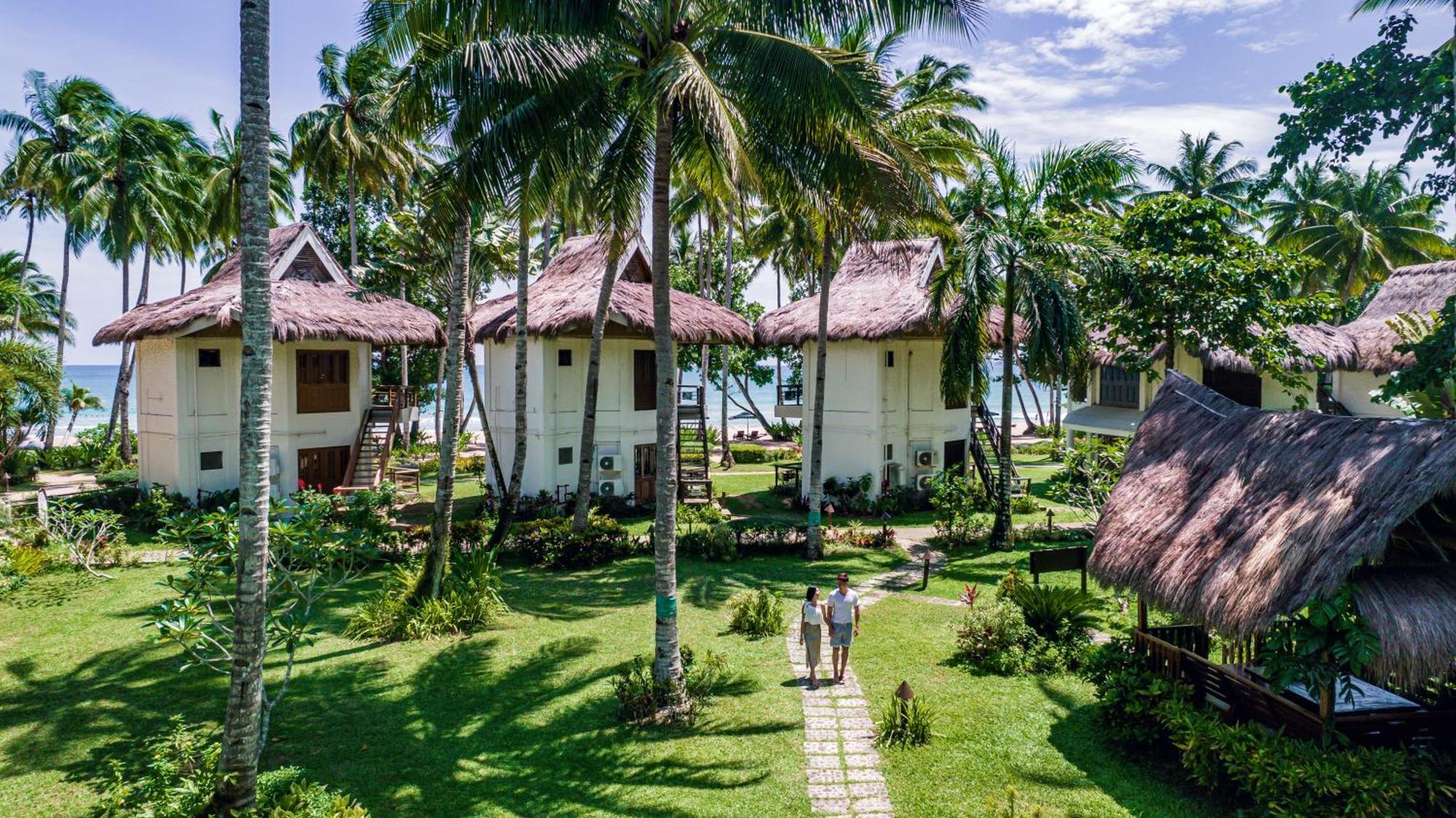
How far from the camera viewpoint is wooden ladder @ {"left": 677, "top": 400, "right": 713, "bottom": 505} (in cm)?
2295

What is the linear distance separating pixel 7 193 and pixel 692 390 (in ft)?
85.5

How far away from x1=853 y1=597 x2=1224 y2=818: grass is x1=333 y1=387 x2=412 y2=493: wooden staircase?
635 inches

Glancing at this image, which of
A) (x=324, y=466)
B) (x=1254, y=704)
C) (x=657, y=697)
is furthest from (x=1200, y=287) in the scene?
(x=324, y=466)

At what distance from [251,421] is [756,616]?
27.2 ft

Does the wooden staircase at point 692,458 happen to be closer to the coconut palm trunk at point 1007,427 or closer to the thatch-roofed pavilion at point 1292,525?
the coconut palm trunk at point 1007,427

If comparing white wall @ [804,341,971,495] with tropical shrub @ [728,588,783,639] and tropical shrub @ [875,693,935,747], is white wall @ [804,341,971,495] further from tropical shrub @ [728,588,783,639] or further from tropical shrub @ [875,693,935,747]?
tropical shrub @ [875,693,935,747]

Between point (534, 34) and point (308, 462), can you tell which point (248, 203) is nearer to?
point (534, 34)

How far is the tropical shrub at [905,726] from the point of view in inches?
350

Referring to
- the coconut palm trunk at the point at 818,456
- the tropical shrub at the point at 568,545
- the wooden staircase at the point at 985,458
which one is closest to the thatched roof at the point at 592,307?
the coconut palm trunk at the point at 818,456

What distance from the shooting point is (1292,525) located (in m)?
7.21

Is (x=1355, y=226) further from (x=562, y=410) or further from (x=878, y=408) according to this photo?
(x=562, y=410)

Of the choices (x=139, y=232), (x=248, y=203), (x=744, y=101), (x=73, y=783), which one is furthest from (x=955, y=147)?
(x=139, y=232)

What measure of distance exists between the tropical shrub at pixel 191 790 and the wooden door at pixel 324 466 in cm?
1527

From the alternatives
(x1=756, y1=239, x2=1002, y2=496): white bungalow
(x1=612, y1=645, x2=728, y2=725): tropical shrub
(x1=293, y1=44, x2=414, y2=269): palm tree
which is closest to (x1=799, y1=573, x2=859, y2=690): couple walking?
(x1=612, y1=645, x2=728, y2=725): tropical shrub
